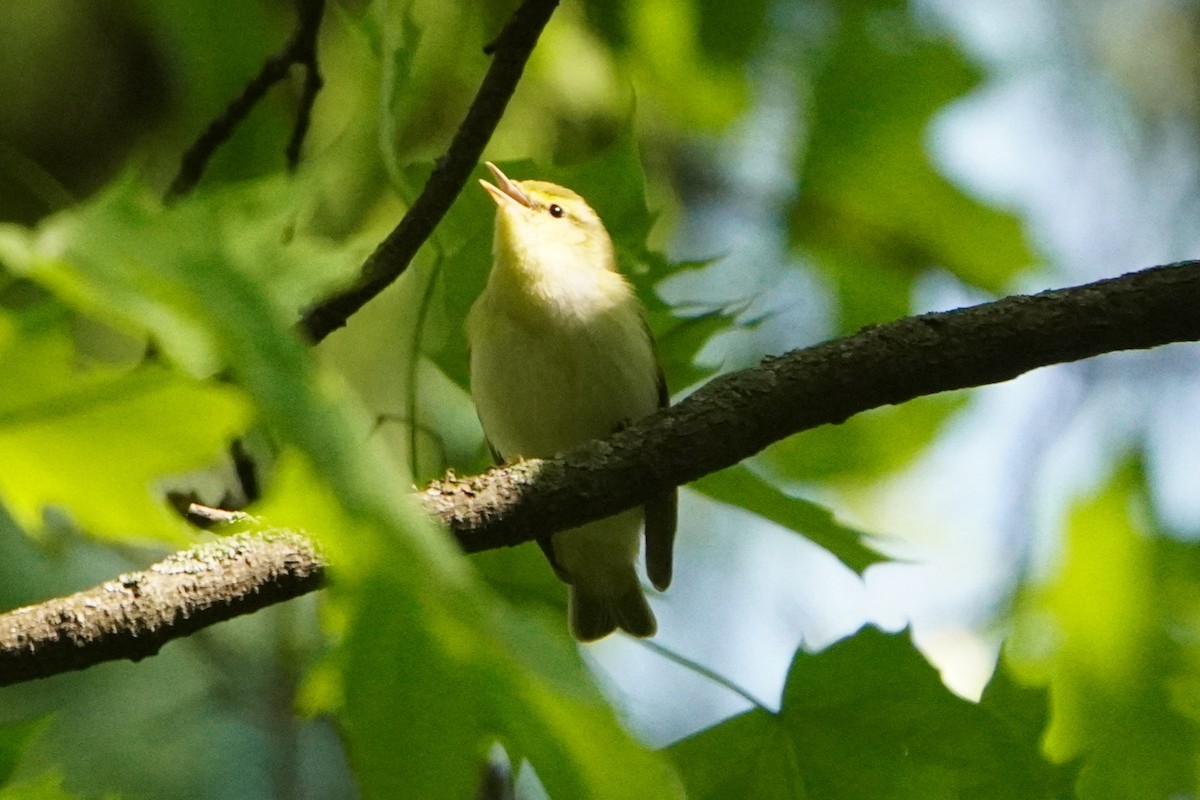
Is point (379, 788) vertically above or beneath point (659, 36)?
beneath

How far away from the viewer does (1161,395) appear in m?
4.35

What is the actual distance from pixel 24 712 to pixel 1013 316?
10.4 ft

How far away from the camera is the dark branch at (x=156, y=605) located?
157 cm

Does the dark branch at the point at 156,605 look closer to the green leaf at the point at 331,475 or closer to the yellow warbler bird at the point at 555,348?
the green leaf at the point at 331,475

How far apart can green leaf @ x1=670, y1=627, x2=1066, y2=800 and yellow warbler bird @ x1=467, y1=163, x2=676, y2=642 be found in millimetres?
1460

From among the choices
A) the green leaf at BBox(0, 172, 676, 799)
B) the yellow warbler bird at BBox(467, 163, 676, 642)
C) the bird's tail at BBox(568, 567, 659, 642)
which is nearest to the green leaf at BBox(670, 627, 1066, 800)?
the green leaf at BBox(0, 172, 676, 799)

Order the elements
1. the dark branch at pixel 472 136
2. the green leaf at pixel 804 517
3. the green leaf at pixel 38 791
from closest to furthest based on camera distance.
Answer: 1. the green leaf at pixel 38 791
2. the dark branch at pixel 472 136
3. the green leaf at pixel 804 517

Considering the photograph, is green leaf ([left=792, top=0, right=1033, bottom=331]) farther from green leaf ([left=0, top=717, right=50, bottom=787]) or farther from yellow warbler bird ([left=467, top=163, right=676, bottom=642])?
green leaf ([left=0, top=717, right=50, bottom=787])

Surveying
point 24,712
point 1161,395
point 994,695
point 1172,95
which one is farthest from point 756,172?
point 24,712

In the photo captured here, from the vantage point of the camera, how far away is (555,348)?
138 inches

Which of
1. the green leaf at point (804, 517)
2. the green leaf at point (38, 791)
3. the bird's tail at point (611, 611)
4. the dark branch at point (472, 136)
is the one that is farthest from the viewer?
the bird's tail at point (611, 611)

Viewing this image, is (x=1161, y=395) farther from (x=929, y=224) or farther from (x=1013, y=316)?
(x=1013, y=316)

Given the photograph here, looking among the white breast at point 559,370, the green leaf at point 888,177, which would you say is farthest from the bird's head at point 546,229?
the green leaf at point 888,177

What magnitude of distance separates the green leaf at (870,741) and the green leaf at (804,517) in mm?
160
